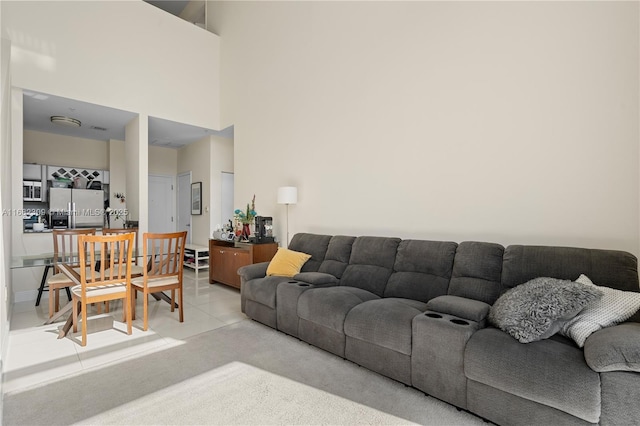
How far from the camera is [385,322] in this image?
7.47 feet

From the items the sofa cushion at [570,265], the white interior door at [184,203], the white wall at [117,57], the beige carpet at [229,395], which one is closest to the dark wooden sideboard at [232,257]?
the beige carpet at [229,395]

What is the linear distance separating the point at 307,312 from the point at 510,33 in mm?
2991

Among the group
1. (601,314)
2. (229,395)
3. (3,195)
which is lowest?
(229,395)

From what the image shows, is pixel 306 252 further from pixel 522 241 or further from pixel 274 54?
pixel 274 54

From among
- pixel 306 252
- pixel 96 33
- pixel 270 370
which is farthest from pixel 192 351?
pixel 96 33

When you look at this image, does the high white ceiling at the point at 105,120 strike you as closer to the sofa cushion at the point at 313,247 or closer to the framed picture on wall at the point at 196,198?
the framed picture on wall at the point at 196,198

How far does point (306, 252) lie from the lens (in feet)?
12.8

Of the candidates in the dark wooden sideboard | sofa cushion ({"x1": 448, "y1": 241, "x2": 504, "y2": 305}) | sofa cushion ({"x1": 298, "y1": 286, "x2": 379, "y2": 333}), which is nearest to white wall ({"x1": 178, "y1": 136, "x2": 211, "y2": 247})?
the dark wooden sideboard

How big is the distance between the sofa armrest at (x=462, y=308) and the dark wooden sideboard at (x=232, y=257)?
2.87 m

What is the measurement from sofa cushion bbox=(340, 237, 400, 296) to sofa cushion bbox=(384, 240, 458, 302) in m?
0.08

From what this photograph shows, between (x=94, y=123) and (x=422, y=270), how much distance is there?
249 inches

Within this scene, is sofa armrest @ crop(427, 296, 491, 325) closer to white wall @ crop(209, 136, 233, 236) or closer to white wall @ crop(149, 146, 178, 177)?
white wall @ crop(209, 136, 233, 236)

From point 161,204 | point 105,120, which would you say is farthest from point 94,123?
point 161,204

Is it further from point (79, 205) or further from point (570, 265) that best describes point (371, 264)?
point (79, 205)
